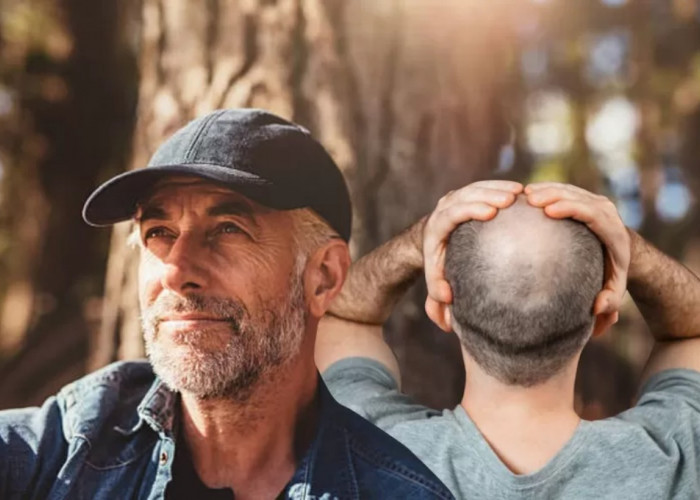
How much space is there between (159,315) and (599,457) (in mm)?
757

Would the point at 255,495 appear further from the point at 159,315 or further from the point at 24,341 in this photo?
the point at 24,341

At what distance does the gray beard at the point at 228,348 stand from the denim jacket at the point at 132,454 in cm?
7

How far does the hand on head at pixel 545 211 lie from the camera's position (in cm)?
161

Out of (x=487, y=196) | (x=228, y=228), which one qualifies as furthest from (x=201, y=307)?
(x=487, y=196)

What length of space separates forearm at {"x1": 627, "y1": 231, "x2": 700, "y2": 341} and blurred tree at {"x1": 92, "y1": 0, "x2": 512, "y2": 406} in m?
0.40

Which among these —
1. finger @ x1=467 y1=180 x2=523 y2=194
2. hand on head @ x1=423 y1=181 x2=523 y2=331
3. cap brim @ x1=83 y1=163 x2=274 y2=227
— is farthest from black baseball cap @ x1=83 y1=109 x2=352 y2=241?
finger @ x1=467 y1=180 x2=523 y2=194

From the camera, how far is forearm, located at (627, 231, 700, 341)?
5.88 feet

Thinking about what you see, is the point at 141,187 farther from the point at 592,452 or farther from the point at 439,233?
the point at 592,452

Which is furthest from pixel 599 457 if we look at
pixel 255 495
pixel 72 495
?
pixel 72 495

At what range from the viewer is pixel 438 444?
65.7 inches

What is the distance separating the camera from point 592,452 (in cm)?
160

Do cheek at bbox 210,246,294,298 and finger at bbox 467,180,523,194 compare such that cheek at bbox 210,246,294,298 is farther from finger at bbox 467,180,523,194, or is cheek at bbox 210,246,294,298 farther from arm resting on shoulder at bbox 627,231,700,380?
arm resting on shoulder at bbox 627,231,700,380

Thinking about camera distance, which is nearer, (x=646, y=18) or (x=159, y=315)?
(x=159, y=315)

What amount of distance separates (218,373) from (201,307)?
12 cm
